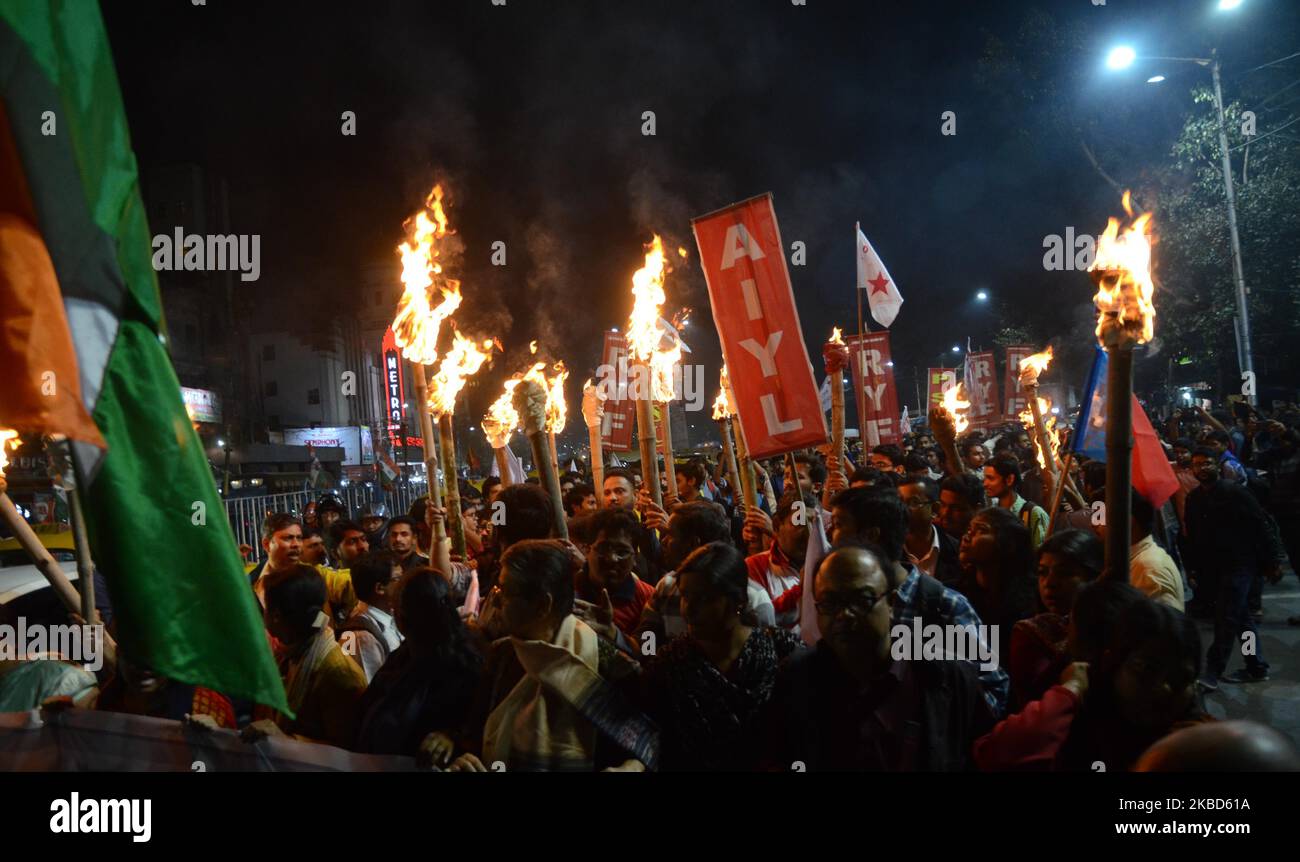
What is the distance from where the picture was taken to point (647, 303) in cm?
699

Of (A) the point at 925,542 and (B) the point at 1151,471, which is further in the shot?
(A) the point at 925,542

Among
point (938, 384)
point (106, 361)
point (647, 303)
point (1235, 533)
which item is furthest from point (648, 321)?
point (938, 384)

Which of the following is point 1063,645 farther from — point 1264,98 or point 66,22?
point 1264,98

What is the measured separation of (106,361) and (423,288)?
375 centimetres

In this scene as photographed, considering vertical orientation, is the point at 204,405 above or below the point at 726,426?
above

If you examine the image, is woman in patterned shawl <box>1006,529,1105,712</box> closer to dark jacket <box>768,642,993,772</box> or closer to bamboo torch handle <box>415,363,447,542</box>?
dark jacket <box>768,642,993,772</box>

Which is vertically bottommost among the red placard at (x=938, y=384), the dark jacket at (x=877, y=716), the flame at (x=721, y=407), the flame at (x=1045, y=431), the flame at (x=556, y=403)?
the dark jacket at (x=877, y=716)

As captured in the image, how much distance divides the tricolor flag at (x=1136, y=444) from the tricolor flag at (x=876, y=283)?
201 inches

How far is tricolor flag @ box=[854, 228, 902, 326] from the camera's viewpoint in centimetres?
1015

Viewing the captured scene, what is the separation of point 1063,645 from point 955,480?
298cm

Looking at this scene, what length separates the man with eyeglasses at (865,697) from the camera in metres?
2.62
